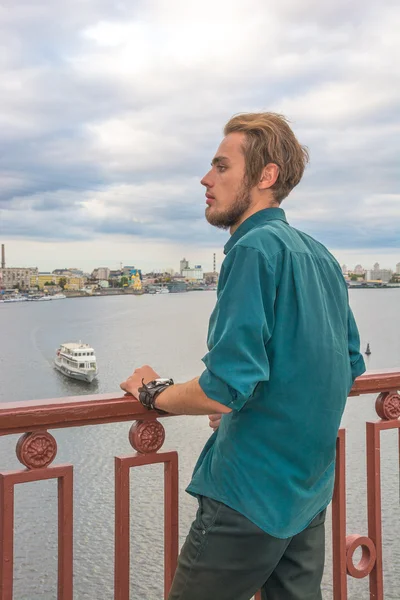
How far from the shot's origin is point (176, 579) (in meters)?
1.56

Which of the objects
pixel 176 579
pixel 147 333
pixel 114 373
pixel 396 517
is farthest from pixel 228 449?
pixel 147 333

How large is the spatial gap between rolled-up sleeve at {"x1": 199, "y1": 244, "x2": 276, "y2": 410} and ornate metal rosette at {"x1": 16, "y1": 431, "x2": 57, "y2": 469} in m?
0.52

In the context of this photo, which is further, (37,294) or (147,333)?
(37,294)

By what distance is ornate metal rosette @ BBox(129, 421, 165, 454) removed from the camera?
1820 mm

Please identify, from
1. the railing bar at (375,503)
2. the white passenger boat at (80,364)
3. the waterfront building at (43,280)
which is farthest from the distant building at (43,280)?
the railing bar at (375,503)

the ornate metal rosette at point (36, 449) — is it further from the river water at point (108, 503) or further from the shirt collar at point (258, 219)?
the river water at point (108, 503)

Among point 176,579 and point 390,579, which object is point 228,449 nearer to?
point 176,579

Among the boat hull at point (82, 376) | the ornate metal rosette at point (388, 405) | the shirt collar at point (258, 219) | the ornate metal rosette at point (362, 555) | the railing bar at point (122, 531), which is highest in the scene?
the shirt collar at point (258, 219)

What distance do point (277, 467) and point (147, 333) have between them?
68858 millimetres

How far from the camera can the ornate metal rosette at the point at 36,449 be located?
165cm

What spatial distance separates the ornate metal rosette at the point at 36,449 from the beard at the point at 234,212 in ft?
2.34

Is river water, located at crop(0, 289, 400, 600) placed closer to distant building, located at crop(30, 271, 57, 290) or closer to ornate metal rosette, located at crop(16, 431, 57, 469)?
ornate metal rosette, located at crop(16, 431, 57, 469)

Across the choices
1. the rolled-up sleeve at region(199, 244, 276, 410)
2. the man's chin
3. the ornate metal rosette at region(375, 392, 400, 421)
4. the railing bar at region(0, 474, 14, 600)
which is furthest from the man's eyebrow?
the ornate metal rosette at region(375, 392, 400, 421)

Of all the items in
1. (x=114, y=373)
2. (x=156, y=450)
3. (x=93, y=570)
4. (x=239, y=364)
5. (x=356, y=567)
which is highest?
(x=239, y=364)
